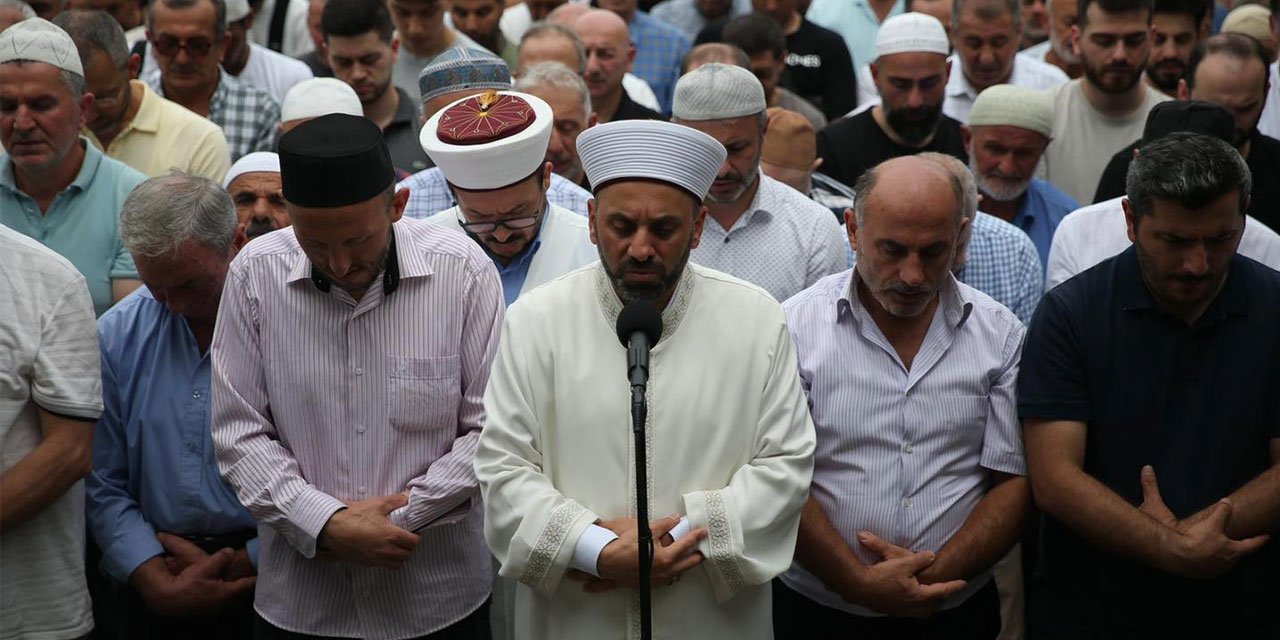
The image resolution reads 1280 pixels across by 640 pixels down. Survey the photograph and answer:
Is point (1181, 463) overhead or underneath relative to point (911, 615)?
overhead

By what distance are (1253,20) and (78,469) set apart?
6685mm

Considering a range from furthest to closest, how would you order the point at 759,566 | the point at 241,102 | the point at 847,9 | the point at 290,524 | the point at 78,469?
the point at 847,9 → the point at 241,102 → the point at 78,469 → the point at 290,524 → the point at 759,566

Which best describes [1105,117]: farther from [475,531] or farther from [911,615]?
[475,531]

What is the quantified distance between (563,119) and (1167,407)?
2.92 m

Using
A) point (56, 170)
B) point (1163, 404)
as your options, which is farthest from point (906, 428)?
point (56, 170)

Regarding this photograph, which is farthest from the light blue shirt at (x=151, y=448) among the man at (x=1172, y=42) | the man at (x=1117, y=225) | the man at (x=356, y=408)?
the man at (x=1172, y=42)

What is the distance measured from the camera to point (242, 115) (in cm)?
738

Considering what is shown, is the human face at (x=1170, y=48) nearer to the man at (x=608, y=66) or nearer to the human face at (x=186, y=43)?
the man at (x=608, y=66)

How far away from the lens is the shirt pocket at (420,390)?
4.20 meters

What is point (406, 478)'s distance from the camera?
A: 14.0ft

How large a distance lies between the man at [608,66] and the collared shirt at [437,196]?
1.84m

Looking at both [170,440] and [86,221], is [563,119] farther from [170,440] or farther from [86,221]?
[170,440]

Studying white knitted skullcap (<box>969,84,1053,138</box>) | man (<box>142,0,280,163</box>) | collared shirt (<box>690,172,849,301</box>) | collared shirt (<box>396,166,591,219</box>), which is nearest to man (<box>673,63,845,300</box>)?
collared shirt (<box>690,172,849,301</box>)

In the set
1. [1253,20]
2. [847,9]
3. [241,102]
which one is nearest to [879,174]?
[241,102]
